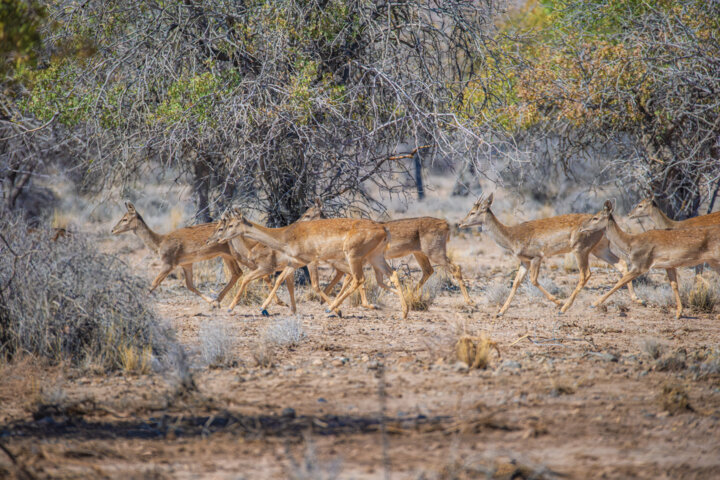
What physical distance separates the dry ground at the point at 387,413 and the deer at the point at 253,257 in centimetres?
203

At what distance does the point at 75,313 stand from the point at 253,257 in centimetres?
469

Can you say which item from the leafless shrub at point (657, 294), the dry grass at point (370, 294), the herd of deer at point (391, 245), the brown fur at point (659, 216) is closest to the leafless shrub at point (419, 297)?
the herd of deer at point (391, 245)

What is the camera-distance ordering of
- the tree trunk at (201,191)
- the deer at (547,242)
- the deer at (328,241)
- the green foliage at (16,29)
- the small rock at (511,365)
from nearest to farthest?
1. the green foliage at (16,29)
2. the small rock at (511,365)
3. the deer at (328,241)
4. the deer at (547,242)
5. the tree trunk at (201,191)

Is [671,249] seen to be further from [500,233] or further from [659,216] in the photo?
[500,233]

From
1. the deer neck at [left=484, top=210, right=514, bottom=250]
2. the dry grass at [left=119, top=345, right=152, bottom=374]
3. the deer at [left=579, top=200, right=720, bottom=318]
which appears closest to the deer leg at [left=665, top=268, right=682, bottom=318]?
the deer at [left=579, top=200, right=720, bottom=318]

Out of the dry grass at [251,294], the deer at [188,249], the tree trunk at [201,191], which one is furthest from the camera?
the tree trunk at [201,191]

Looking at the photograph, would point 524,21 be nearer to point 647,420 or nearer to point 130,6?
point 130,6

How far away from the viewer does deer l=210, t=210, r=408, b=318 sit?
12445mm

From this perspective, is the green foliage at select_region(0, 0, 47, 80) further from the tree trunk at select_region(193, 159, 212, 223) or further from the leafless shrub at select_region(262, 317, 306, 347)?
the tree trunk at select_region(193, 159, 212, 223)

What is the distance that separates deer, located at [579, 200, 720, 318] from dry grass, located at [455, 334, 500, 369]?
5038 mm

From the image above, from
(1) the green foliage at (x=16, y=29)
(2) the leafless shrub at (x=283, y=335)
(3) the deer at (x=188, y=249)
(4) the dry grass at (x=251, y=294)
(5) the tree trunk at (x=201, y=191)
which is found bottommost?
(4) the dry grass at (x=251, y=294)

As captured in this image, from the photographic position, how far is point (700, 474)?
543 centimetres

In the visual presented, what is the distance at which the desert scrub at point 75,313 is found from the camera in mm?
8805

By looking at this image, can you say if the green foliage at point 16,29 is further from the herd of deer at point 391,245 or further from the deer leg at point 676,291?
the deer leg at point 676,291
